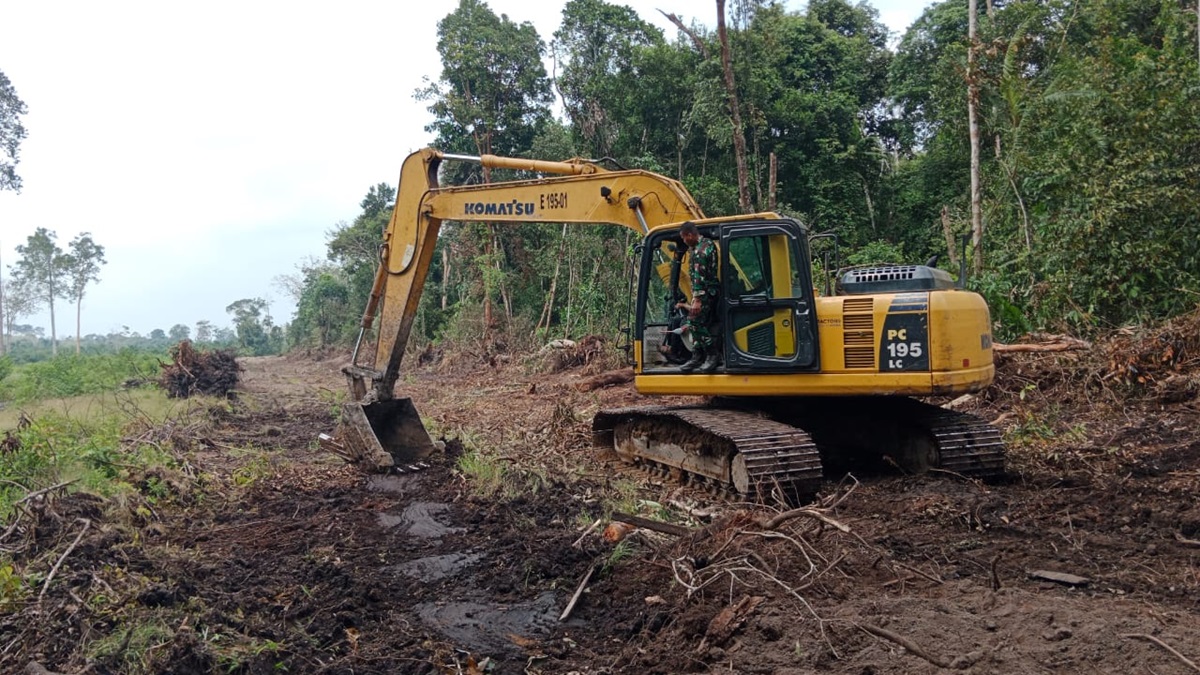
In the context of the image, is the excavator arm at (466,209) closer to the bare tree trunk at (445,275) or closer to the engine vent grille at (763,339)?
the engine vent grille at (763,339)

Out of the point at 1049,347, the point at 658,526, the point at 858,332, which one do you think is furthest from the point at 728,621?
the point at 1049,347

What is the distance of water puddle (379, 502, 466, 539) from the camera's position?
19.0 feet

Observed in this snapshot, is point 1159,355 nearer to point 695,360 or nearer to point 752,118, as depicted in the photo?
point 695,360

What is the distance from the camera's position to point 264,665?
347cm

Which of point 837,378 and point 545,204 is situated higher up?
point 545,204

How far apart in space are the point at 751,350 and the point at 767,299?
1.40ft

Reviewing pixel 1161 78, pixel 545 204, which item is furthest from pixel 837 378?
pixel 1161 78

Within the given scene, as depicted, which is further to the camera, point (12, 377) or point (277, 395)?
point (12, 377)

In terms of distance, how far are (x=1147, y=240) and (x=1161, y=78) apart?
7.52 feet

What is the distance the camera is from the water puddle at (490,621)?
3.94 m

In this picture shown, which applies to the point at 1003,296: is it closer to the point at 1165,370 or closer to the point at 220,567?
the point at 1165,370

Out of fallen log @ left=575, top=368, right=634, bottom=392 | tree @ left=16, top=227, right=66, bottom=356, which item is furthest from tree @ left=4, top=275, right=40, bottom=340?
fallen log @ left=575, top=368, right=634, bottom=392

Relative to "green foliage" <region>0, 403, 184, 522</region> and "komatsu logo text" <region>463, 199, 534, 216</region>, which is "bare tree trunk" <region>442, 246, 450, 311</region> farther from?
"green foliage" <region>0, 403, 184, 522</region>

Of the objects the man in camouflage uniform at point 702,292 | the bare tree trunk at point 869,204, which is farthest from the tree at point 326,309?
the man in camouflage uniform at point 702,292
